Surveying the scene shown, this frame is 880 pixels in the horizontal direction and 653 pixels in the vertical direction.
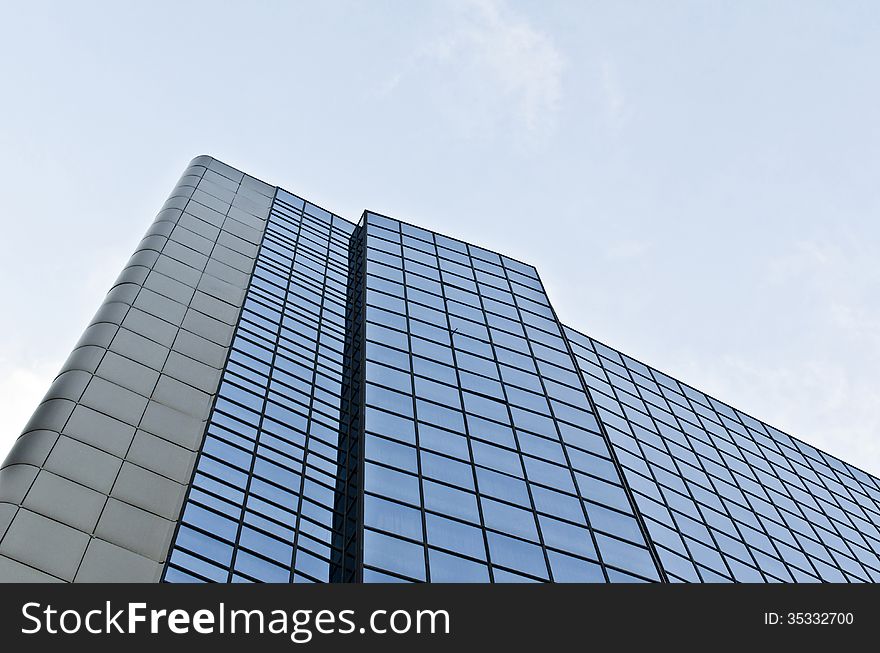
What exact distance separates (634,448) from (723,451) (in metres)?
8.72

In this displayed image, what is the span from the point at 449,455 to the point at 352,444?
274cm

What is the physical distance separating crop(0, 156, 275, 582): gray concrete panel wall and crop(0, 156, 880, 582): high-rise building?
0.21 ft

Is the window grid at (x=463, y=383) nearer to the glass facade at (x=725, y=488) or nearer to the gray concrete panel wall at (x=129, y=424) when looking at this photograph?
the glass facade at (x=725, y=488)

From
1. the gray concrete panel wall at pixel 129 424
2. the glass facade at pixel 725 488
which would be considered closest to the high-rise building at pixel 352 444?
the gray concrete panel wall at pixel 129 424

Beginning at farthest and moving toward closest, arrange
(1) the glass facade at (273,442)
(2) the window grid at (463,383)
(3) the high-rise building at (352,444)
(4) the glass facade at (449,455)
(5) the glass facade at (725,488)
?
(5) the glass facade at (725,488)
(2) the window grid at (463,383)
(4) the glass facade at (449,455)
(1) the glass facade at (273,442)
(3) the high-rise building at (352,444)

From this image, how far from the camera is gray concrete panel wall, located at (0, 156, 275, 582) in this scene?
18.0 m

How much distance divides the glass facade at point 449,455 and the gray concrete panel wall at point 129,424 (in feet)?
2.26

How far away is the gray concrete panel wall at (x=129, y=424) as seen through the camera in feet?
59.2

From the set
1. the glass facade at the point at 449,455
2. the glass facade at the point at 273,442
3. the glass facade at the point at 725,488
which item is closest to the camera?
the glass facade at the point at 273,442

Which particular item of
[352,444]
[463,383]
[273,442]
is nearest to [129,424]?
[273,442]

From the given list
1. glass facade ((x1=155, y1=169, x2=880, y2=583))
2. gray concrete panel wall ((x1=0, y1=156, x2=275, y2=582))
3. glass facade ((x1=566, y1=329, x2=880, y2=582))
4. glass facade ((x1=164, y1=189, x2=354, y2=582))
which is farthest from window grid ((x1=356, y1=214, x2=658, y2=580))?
gray concrete panel wall ((x1=0, y1=156, x2=275, y2=582))

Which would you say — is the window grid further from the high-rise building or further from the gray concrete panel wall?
the gray concrete panel wall

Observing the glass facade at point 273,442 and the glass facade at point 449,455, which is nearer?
the glass facade at point 273,442

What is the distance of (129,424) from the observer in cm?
2195
